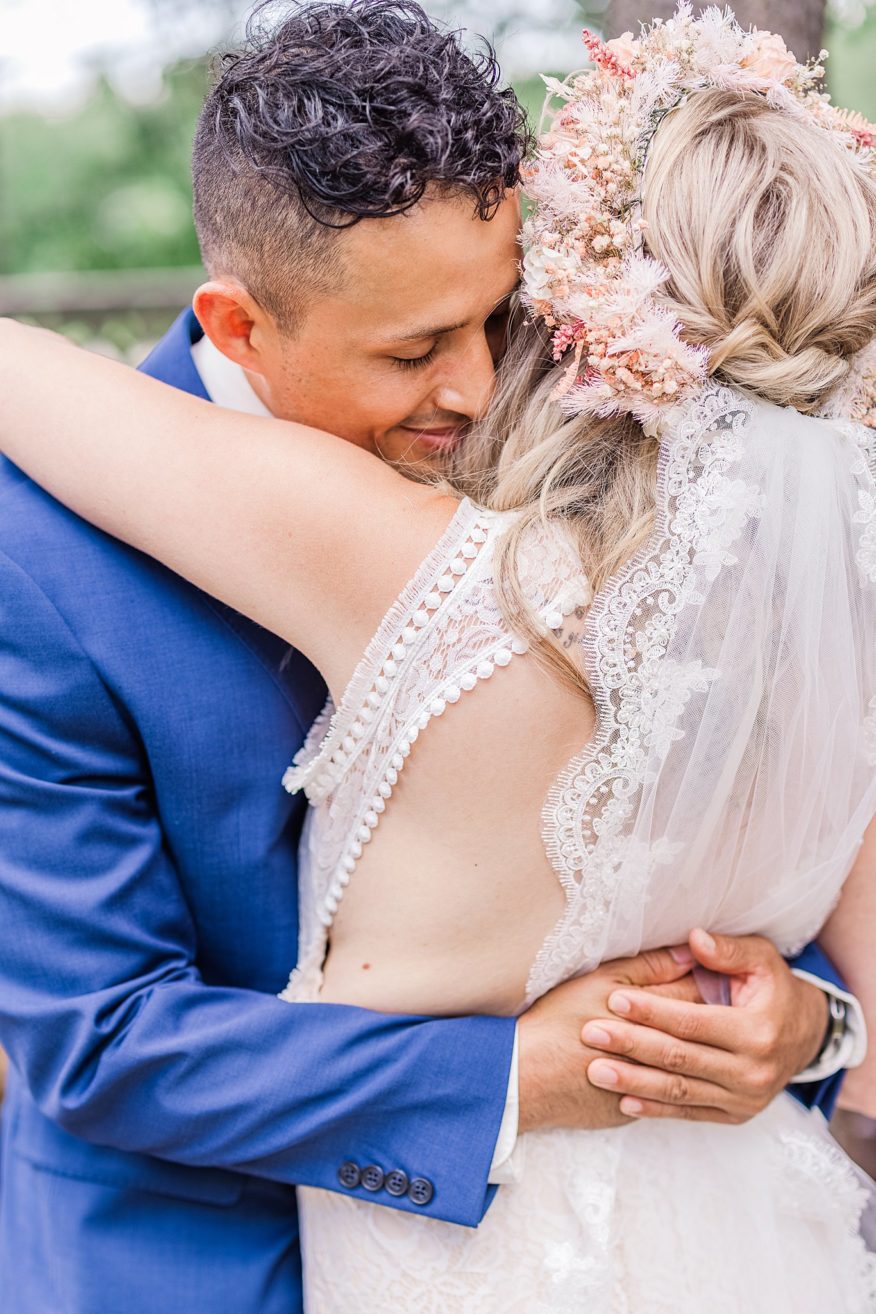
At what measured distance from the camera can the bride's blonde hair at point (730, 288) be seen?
1.54 metres

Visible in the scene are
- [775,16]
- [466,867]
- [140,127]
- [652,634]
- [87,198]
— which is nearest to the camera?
[652,634]

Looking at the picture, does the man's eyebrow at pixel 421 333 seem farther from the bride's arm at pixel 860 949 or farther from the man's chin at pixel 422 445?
the bride's arm at pixel 860 949

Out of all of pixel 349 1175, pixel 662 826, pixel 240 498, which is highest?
pixel 240 498

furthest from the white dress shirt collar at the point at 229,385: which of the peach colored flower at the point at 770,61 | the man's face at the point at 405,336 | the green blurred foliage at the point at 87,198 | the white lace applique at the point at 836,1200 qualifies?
the green blurred foliage at the point at 87,198

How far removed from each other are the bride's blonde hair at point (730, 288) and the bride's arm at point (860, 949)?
0.78 metres

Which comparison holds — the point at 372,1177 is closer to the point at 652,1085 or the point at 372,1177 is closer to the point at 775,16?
the point at 652,1085

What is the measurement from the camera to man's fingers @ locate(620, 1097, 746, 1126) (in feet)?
5.87

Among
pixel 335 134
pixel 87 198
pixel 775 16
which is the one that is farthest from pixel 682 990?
pixel 87 198

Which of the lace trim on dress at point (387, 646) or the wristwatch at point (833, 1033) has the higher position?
the lace trim on dress at point (387, 646)

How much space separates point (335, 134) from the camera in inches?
63.1

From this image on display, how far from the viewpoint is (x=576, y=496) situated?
1606mm

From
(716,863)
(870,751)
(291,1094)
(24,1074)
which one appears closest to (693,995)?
(716,863)

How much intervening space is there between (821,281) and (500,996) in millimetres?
1131

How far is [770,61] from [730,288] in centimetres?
39
